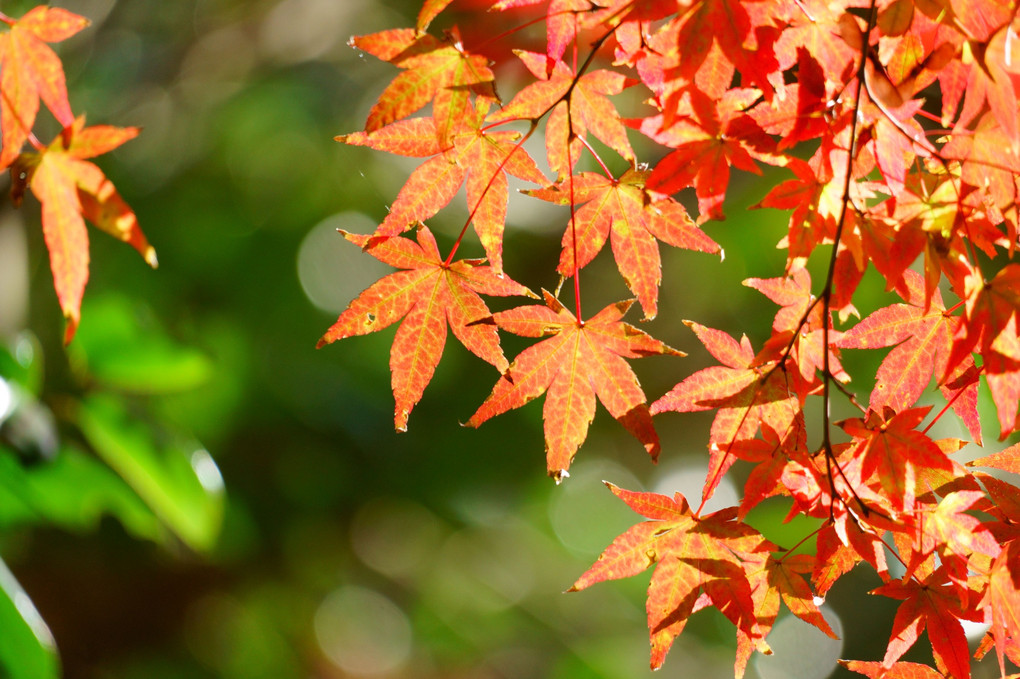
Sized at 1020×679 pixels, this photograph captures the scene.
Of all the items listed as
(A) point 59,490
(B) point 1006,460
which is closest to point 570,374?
(B) point 1006,460

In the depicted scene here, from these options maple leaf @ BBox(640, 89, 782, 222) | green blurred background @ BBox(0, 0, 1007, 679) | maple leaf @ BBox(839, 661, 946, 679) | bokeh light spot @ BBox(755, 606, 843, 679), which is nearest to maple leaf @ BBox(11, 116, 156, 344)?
maple leaf @ BBox(640, 89, 782, 222)

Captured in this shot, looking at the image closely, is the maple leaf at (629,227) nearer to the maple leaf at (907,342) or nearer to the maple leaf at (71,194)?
the maple leaf at (907,342)

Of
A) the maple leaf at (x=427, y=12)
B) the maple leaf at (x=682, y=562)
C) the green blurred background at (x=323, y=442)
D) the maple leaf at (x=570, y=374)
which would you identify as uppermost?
the maple leaf at (x=427, y=12)

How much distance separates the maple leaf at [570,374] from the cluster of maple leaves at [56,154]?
339mm

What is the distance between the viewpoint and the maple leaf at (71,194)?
1.87 ft

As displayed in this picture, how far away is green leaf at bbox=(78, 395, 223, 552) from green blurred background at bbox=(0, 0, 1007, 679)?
138 centimetres

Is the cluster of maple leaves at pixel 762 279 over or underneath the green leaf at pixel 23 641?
over

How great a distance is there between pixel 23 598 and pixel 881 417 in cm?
102

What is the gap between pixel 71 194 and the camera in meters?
0.59

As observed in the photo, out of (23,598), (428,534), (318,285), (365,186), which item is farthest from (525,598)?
(23,598)

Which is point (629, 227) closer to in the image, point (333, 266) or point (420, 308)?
point (420, 308)

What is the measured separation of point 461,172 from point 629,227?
0.17 meters

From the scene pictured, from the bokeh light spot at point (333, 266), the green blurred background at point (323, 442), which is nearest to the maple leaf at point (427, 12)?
the green blurred background at point (323, 442)

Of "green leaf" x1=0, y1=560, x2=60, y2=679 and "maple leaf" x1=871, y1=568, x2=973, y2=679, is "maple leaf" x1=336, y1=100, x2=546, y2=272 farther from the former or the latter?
"green leaf" x1=0, y1=560, x2=60, y2=679
